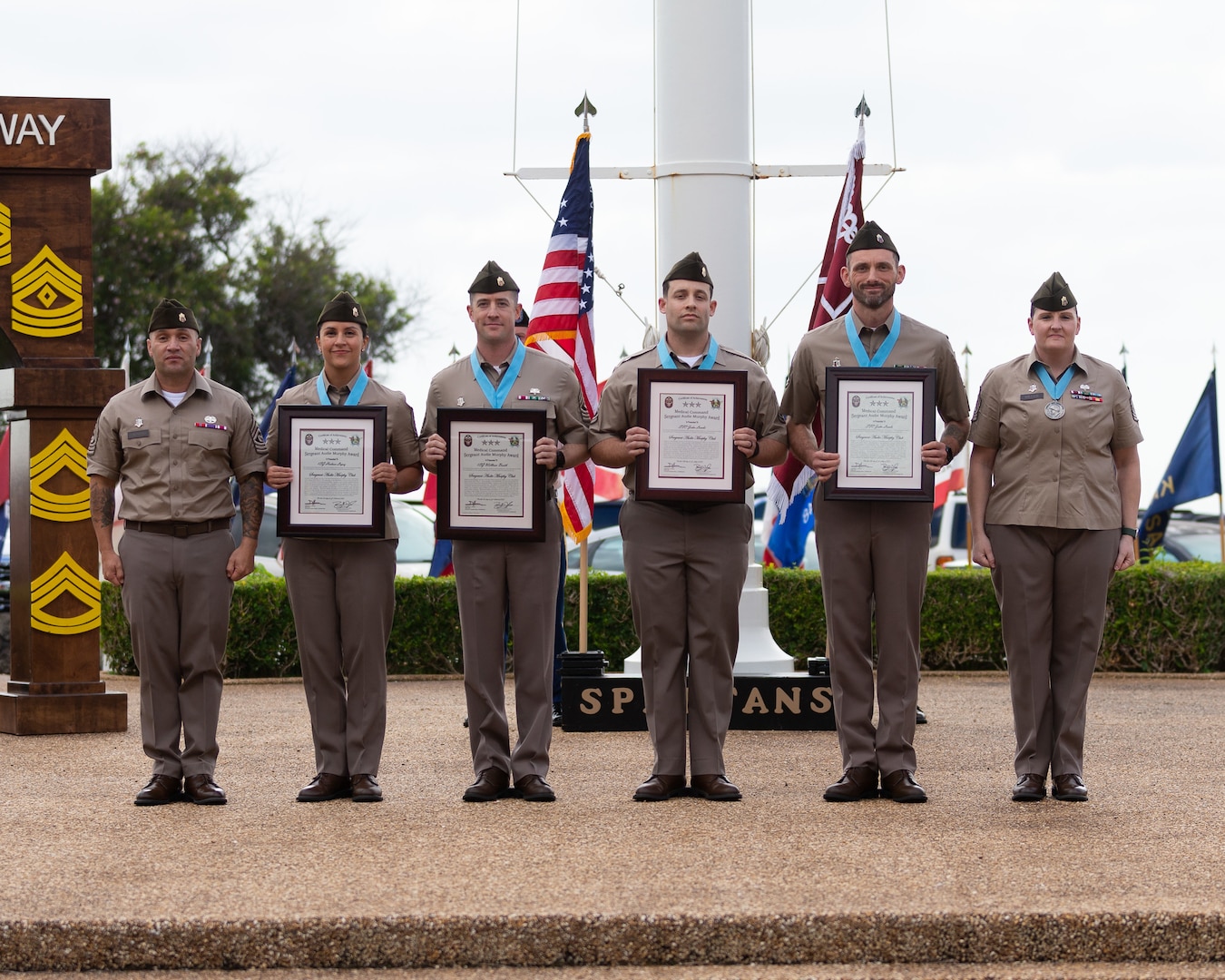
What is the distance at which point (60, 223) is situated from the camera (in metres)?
9.17

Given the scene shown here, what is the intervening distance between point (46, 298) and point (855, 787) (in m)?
5.49

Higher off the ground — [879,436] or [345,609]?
[879,436]

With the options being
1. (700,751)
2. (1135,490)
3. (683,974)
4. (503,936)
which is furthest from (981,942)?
(1135,490)

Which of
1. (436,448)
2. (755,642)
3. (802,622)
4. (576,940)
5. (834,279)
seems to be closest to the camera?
(576,940)

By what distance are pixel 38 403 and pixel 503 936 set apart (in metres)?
5.59

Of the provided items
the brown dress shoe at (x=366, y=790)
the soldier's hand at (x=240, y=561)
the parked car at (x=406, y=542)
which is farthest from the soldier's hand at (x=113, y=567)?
the parked car at (x=406, y=542)

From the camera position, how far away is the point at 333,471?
669cm

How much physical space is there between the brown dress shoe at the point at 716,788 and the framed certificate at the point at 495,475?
48.3 inches

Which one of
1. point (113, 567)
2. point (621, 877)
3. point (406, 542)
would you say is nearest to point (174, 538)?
point (113, 567)

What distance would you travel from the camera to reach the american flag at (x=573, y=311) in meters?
9.47

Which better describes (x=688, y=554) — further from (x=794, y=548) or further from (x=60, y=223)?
(x=794, y=548)

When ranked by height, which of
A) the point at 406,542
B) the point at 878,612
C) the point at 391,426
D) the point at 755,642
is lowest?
the point at 755,642

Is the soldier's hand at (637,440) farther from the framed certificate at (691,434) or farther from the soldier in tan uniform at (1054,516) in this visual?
the soldier in tan uniform at (1054,516)

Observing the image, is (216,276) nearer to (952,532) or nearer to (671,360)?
(952,532)
